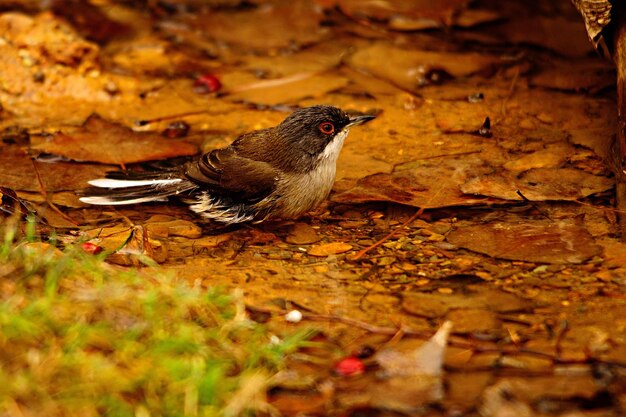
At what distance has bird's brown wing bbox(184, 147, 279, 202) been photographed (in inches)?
217

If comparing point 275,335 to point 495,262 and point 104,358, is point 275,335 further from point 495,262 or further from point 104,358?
point 495,262

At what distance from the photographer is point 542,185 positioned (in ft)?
18.8

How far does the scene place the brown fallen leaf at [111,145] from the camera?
250 inches

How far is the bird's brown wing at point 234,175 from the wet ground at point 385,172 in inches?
10.5

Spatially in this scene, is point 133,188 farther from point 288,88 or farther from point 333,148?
point 288,88

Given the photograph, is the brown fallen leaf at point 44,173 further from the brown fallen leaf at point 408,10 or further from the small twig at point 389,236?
the brown fallen leaf at point 408,10

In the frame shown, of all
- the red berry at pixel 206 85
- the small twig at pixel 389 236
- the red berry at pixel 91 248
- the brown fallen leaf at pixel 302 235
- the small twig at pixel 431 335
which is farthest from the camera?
the red berry at pixel 206 85

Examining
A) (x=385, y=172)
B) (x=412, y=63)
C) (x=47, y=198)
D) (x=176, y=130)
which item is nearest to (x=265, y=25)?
(x=412, y=63)

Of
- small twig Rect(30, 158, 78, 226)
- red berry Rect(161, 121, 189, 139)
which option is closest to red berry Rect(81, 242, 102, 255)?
small twig Rect(30, 158, 78, 226)

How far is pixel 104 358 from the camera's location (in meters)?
3.75

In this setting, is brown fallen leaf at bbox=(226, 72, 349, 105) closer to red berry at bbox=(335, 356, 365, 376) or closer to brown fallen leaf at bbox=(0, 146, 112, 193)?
brown fallen leaf at bbox=(0, 146, 112, 193)

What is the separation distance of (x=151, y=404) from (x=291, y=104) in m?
4.12

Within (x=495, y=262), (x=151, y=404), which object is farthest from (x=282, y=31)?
(x=151, y=404)

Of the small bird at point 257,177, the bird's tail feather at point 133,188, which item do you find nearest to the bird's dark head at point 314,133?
the small bird at point 257,177
